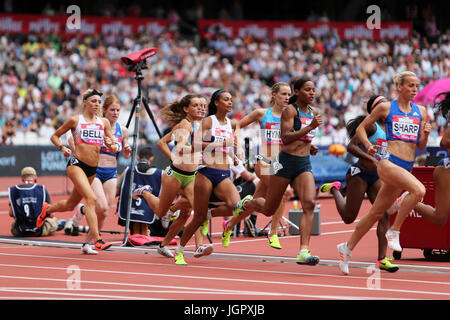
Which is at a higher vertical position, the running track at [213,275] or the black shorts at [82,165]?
the black shorts at [82,165]

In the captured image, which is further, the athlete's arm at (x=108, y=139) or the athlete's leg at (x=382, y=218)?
the athlete's arm at (x=108, y=139)

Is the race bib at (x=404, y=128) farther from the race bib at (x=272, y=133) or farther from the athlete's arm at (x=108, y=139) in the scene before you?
the athlete's arm at (x=108, y=139)

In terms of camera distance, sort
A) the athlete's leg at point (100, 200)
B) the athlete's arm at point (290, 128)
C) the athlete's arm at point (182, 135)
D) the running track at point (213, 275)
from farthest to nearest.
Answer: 1. the athlete's leg at point (100, 200)
2. the athlete's arm at point (182, 135)
3. the athlete's arm at point (290, 128)
4. the running track at point (213, 275)

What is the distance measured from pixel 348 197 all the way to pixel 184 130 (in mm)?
2503

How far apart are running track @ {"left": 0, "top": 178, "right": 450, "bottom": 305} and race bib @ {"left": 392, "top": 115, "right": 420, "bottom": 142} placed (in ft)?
5.27

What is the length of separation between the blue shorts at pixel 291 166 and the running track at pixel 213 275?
3.88 ft

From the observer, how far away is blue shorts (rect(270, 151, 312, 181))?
36.9 feet

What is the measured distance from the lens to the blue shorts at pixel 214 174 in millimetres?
11742

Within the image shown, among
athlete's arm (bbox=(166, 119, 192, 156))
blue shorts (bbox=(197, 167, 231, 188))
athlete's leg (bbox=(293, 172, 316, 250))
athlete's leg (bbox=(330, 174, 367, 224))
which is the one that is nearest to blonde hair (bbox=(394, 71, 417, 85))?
athlete's leg (bbox=(330, 174, 367, 224))

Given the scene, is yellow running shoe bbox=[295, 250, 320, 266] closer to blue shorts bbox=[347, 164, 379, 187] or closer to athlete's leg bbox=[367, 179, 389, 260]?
athlete's leg bbox=[367, 179, 389, 260]

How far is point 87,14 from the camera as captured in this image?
4072 centimetres

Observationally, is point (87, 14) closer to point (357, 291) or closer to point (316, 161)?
point (316, 161)

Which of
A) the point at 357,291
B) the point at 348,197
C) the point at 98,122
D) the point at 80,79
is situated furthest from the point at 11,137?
the point at 357,291

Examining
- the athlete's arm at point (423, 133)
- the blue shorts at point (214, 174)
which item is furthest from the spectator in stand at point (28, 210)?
the athlete's arm at point (423, 133)
